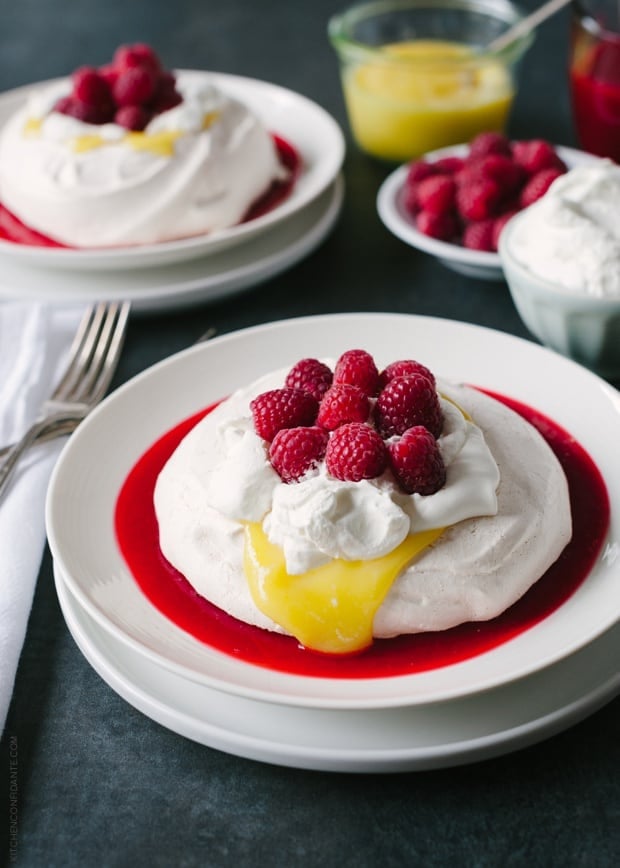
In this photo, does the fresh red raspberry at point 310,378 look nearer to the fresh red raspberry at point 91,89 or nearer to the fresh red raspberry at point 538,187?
the fresh red raspberry at point 538,187

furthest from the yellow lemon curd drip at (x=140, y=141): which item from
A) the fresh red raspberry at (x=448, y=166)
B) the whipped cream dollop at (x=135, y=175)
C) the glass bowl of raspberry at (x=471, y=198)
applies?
the fresh red raspberry at (x=448, y=166)

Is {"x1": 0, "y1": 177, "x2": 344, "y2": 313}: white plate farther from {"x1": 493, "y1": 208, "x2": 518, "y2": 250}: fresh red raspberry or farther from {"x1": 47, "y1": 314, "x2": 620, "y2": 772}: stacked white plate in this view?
{"x1": 47, "y1": 314, "x2": 620, "y2": 772}: stacked white plate

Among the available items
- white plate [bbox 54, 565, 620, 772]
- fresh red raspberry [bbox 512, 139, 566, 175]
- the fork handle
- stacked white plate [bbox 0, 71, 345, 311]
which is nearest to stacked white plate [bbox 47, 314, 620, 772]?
white plate [bbox 54, 565, 620, 772]

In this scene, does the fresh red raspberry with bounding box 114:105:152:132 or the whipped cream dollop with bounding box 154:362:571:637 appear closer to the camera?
the whipped cream dollop with bounding box 154:362:571:637

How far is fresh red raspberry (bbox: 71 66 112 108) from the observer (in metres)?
2.39

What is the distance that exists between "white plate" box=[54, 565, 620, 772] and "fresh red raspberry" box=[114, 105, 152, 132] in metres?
1.44

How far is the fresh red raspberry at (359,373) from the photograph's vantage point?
4.77ft

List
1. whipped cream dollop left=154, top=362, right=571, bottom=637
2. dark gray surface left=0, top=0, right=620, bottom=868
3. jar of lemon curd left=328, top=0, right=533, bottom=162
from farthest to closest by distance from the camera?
jar of lemon curd left=328, top=0, right=533, bottom=162 → whipped cream dollop left=154, top=362, right=571, bottom=637 → dark gray surface left=0, top=0, right=620, bottom=868

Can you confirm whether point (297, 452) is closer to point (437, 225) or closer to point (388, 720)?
point (388, 720)

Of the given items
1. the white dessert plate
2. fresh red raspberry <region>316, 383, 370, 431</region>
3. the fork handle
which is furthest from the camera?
the white dessert plate

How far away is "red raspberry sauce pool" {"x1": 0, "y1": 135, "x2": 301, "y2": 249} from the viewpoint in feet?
7.82

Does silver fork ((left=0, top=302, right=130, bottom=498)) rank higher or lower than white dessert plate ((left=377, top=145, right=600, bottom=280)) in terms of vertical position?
lower

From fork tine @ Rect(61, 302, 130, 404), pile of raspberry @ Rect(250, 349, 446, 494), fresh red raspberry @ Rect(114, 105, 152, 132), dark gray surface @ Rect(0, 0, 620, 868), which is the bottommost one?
fork tine @ Rect(61, 302, 130, 404)

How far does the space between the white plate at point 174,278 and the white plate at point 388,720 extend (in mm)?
1087
